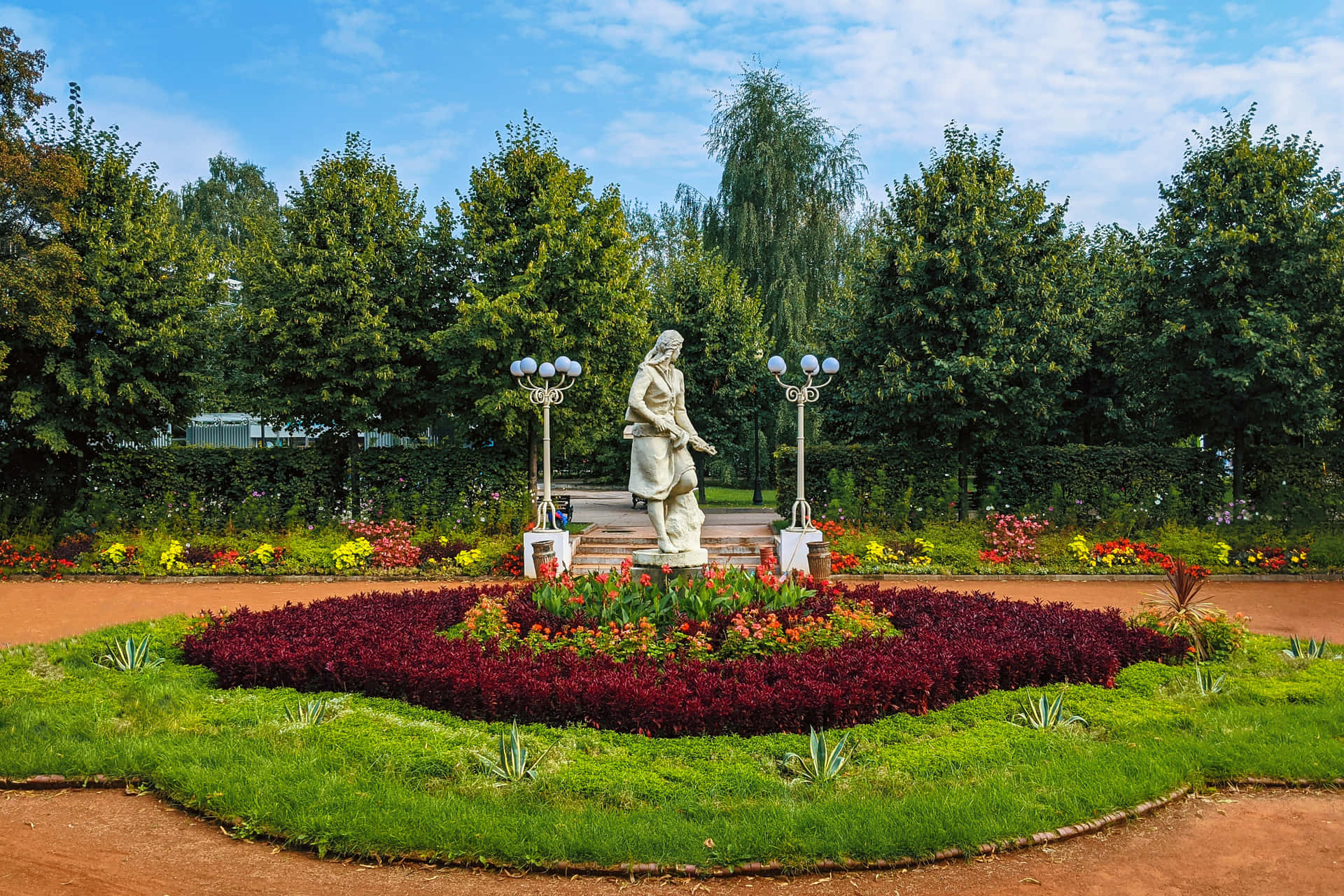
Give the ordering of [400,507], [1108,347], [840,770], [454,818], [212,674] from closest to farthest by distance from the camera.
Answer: [454,818] < [840,770] < [212,674] < [400,507] < [1108,347]

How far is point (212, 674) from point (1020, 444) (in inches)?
532

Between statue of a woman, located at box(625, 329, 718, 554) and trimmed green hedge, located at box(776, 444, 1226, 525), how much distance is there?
7143 millimetres

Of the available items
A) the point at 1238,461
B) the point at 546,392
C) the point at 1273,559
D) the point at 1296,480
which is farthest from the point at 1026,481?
the point at 546,392

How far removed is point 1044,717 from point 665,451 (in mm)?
4661

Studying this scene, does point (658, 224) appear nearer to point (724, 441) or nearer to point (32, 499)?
point (724, 441)

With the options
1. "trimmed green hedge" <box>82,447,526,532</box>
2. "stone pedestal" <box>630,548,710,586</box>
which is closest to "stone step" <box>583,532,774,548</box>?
"trimmed green hedge" <box>82,447,526,532</box>

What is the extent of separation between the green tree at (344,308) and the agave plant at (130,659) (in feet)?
24.8

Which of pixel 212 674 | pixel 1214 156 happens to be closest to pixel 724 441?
pixel 1214 156

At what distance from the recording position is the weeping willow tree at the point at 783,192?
77.7ft

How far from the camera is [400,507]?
1558 cm

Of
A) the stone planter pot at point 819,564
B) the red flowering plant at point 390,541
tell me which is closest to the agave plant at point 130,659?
the red flowering plant at point 390,541

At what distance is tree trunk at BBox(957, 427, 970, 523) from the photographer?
620 inches

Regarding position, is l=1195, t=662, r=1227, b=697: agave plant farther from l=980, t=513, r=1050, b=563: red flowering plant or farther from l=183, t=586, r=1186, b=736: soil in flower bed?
l=980, t=513, r=1050, b=563: red flowering plant

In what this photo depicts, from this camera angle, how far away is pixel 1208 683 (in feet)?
22.7
